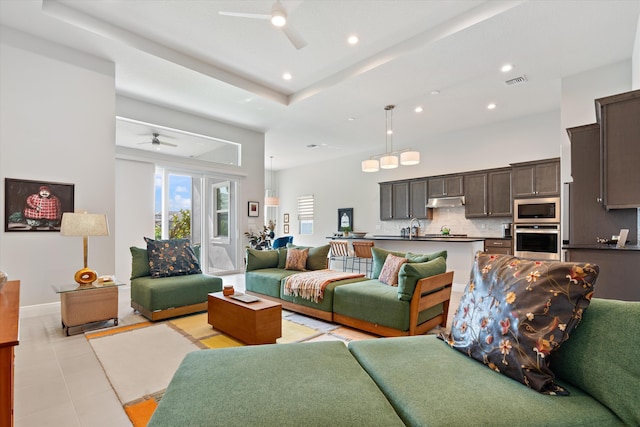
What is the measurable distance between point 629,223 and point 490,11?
2.77m

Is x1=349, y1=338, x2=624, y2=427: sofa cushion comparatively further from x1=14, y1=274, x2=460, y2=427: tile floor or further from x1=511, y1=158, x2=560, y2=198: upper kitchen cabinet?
x1=511, y1=158, x2=560, y2=198: upper kitchen cabinet

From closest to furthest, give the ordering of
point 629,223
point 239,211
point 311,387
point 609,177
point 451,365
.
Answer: point 311,387 → point 451,365 → point 609,177 → point 629,223 → point 239,211

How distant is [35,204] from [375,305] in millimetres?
4219

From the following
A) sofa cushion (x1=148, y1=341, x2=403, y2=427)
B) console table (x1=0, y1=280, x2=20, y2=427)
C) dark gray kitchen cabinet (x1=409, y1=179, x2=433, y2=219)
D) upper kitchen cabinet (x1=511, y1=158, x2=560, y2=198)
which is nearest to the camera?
sofa cushion (x1=148, y1=341, x2=403, y2=427)

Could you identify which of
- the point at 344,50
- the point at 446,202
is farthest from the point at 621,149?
the point at 446,202

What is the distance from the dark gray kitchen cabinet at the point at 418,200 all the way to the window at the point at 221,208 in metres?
4.37

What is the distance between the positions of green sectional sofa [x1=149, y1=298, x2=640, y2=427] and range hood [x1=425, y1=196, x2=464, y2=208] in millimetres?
6032

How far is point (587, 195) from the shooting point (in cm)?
380

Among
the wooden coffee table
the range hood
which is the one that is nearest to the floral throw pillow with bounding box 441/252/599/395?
the wooden coffee table

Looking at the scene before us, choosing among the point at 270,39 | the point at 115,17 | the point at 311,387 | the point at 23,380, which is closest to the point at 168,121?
the point at 115,17

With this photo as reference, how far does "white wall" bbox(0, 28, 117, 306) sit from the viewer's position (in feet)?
12.3

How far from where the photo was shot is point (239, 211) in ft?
23.0

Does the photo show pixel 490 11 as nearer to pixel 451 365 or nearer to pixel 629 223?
pixel 629 223

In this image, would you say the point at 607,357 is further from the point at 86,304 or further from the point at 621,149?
the point at 86,304
